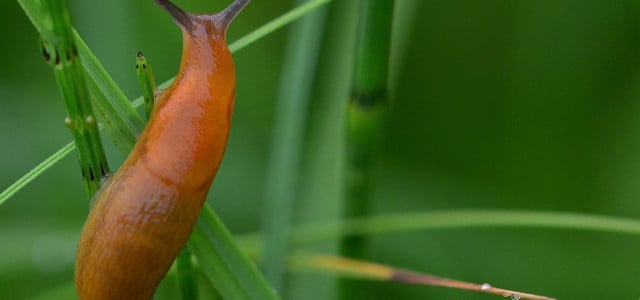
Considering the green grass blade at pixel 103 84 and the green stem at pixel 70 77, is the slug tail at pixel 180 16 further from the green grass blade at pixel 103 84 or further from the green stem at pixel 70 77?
the green stem at pixel 70 77

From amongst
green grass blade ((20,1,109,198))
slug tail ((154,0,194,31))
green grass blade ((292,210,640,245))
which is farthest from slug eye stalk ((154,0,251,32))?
green grass blade ((292,210,640,245))

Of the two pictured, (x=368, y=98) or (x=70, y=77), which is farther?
(x=368, y=98)

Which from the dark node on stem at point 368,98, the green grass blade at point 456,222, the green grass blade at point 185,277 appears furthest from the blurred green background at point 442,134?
the green grass blade at point 185,277

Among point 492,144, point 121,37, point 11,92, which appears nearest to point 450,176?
point 492,144

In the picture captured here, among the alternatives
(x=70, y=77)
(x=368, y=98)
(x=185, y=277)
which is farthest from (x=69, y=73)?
(x=368, y=98)

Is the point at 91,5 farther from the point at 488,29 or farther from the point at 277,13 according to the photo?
the point at 488,29

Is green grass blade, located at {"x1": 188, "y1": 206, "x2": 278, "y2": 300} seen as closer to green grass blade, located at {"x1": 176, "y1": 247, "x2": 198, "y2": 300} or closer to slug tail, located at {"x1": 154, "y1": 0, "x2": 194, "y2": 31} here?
green grass blade, located at {"x1": 176, "y1": 247, "x2": 198, "y2": 300}

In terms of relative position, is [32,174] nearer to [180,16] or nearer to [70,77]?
[70,77]

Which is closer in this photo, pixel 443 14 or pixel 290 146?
pixel 290 146
